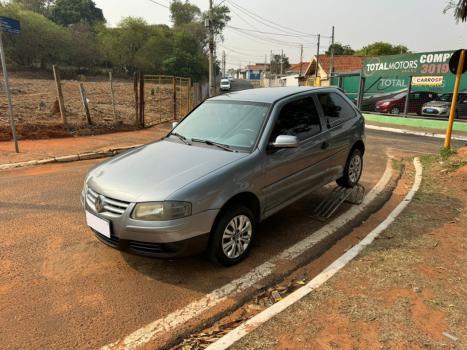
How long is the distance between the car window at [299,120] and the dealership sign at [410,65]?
14454 millimetres

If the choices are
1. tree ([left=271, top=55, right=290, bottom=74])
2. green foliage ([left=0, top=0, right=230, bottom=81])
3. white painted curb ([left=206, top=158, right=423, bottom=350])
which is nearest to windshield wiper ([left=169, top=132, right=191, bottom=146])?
white painted curb ([left=206, top=158, right=423, bottom=350])

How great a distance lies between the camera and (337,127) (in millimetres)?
5355

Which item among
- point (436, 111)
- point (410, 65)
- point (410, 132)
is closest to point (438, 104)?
point (436, 111)

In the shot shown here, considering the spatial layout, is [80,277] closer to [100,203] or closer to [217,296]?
[100,203]

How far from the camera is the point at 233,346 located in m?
2.61

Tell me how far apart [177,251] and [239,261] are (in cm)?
81

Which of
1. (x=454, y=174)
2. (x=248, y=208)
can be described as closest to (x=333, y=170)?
(x=248, y=208)

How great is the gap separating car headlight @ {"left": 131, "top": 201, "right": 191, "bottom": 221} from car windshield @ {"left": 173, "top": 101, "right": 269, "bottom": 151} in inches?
43.3

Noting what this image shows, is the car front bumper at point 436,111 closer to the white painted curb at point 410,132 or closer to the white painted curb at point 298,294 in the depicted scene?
the white painted curb at point 410,132

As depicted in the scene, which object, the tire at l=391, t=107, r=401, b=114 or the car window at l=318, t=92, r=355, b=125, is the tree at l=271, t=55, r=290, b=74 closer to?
the tire at l=391, t=107, r=401, b=114

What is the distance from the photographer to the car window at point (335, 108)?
17.2ft

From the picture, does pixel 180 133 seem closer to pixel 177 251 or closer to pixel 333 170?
pixel 177 251

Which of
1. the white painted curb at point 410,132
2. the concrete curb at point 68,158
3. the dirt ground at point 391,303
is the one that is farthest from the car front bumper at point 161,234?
the white painted curb at point 410,132

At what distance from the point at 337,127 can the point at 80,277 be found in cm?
384
